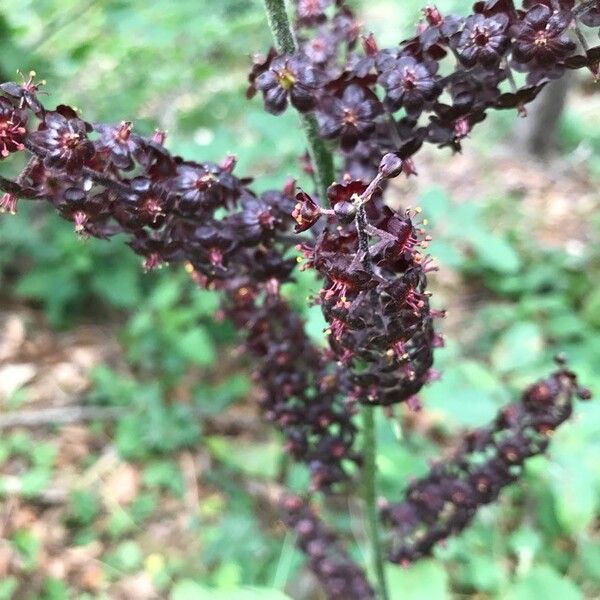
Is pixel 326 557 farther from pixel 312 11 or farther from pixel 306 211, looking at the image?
pixel 312 11

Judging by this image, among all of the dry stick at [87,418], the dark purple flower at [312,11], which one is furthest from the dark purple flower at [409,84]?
the dry stick at [87,418]

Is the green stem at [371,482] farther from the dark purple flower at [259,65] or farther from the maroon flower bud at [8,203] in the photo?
the maroon flower bud at [8,203]

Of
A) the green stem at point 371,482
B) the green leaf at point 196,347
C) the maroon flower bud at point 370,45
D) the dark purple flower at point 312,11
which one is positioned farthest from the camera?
the green leaf at point 196,347

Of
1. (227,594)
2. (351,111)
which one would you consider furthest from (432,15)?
(227,594)

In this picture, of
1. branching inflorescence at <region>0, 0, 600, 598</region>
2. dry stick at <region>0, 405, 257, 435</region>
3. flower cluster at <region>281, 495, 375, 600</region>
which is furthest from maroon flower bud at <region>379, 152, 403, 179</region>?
dry stick at <region>0, 405, 257, 435</region>

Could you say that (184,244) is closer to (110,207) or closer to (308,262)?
(110,207)

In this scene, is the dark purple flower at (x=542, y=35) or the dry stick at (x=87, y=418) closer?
the dark purple flower at (x=542, y=35)

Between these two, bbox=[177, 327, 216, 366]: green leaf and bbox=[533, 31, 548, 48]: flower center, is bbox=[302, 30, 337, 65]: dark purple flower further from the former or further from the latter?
bbox=[177, 327, 216, 366]: green leaf

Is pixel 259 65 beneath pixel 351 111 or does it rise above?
above
